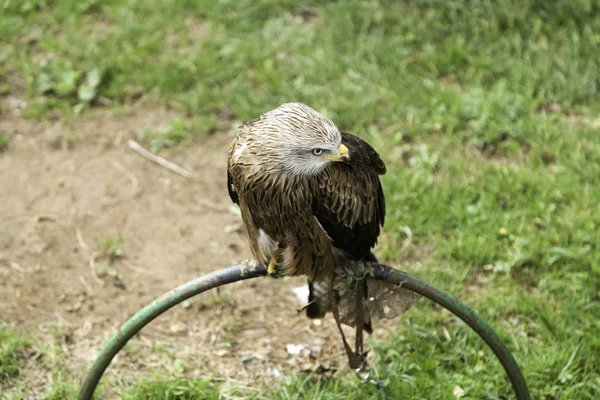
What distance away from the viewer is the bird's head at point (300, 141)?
2.81m

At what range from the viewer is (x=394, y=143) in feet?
17.2

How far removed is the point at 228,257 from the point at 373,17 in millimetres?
2508

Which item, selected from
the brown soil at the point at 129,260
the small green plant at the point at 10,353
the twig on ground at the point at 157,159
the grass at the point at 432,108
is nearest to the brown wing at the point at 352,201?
the grass at the point at 432,108

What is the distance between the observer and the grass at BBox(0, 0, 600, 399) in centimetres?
394

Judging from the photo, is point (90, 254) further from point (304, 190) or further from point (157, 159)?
point (304, 190)

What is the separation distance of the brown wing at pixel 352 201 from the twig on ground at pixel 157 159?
2243 millimetres

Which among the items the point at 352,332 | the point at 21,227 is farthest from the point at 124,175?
the point at 352,332

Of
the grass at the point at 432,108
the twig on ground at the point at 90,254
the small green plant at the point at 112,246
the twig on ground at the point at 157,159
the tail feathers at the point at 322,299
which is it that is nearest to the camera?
the tail feathers at the point at 322,299

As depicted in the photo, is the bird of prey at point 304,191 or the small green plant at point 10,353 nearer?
the bird of prey at point 304,191

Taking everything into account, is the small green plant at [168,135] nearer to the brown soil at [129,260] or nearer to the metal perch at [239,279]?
the brown soil at [129,260]

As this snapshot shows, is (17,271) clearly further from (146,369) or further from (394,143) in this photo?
(394,143)

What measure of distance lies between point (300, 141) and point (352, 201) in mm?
418

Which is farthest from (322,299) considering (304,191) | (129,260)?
(129,260)

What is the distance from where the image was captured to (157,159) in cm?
539
